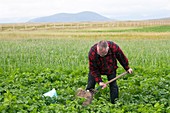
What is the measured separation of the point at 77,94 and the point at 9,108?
141 cm

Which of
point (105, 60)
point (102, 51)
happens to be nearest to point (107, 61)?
point (105, 60)

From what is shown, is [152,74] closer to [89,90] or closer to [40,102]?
[89,90]

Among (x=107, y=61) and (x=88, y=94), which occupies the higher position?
(x=107, y=61)

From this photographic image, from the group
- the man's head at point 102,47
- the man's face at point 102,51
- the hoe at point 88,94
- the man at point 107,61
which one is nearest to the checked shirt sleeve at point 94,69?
the man at point 107,61

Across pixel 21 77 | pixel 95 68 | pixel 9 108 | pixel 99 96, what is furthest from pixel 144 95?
pixel 21 77

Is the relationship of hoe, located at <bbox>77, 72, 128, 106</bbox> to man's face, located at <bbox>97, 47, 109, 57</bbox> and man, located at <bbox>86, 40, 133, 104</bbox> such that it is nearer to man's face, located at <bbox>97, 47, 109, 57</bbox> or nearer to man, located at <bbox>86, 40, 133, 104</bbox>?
man, located at <bbox>86, 40, 133, 104</bbox>

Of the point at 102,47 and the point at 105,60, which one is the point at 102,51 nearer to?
the point at 102,47

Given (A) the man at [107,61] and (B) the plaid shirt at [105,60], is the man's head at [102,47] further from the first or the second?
(B) the plaid shirt at [105,60]

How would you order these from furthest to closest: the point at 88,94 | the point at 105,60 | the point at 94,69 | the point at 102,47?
the point at 88,94, the point at 94,69, the point at 105,60, the point at 102,47

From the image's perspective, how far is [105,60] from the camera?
5.58 metres

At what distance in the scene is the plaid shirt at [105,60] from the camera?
553 cm

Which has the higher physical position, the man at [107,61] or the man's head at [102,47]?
the man's head at [102,47]

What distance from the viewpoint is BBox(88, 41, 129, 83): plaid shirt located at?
553cm

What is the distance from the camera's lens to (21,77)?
806 cm
